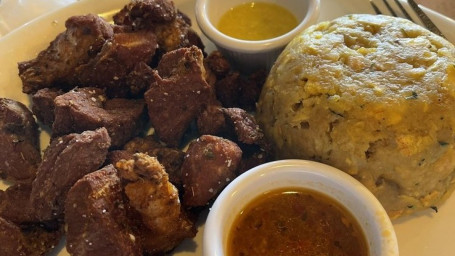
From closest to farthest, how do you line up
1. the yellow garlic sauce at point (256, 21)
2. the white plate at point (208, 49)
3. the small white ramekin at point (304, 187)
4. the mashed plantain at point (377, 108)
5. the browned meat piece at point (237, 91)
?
the small white ramekin at point (304, 187)
the mashed plantain at point (377, 108)
the white plate at point (208, 49)
the browned meat piece at point (237, 91)
the yellow garlic sauce at point (256, 21)

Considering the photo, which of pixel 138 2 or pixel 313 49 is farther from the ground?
pixel 138 2

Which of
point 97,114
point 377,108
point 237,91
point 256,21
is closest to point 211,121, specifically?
point 237,91

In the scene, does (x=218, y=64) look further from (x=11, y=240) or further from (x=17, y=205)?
(x=11, y=240)

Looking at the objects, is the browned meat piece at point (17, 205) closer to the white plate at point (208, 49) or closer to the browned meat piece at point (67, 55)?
the white plate at point (208, 49)

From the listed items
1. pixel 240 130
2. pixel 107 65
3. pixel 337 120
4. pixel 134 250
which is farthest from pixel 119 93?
pixel 337 120

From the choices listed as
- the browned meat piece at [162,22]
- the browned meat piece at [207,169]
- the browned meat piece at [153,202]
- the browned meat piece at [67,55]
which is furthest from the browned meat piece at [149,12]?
the browned meat piece at [153,202]

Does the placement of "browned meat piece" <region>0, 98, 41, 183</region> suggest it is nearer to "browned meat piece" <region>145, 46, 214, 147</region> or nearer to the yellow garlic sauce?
"browned meat piece" <region>145, 46, 214, 147</region>

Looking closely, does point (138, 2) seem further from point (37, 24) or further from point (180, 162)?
point (180, 162)

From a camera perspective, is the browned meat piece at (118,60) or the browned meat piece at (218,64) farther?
A: the browned meat piece at (218,64)
